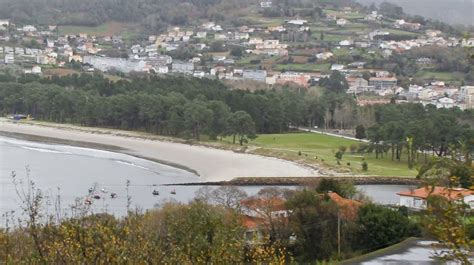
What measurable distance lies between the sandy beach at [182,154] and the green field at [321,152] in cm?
94

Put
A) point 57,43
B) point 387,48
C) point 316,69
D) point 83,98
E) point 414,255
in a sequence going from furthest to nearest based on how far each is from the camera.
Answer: point 57,43
point 387,48
point 316,69
point 83,98
point 414,255

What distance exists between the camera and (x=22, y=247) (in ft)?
22.4

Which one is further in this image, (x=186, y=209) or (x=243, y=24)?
(x=243, y=24)

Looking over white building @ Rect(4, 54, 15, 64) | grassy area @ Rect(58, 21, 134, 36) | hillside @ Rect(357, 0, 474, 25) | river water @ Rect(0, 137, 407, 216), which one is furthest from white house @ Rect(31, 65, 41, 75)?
hillside @ Rect(357, 0, 474, 25)

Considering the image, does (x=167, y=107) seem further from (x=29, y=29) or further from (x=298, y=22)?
(x=29, y=29)

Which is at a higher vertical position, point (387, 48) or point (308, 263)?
point (387, 48)

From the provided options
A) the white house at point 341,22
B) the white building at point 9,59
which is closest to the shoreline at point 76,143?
the white building at point 9,59

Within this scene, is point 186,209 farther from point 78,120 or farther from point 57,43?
point 57,43

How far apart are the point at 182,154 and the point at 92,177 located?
22.3 ft

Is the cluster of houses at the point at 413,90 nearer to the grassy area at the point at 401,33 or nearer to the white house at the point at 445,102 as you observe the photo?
the white house at the point at 445,102

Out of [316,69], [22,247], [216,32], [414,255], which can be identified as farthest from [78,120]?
[216,32]

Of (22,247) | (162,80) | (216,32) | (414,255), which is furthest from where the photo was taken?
(216,32)

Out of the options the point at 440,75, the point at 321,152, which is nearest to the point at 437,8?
the point at 440,75

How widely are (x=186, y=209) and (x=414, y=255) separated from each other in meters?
3.42
